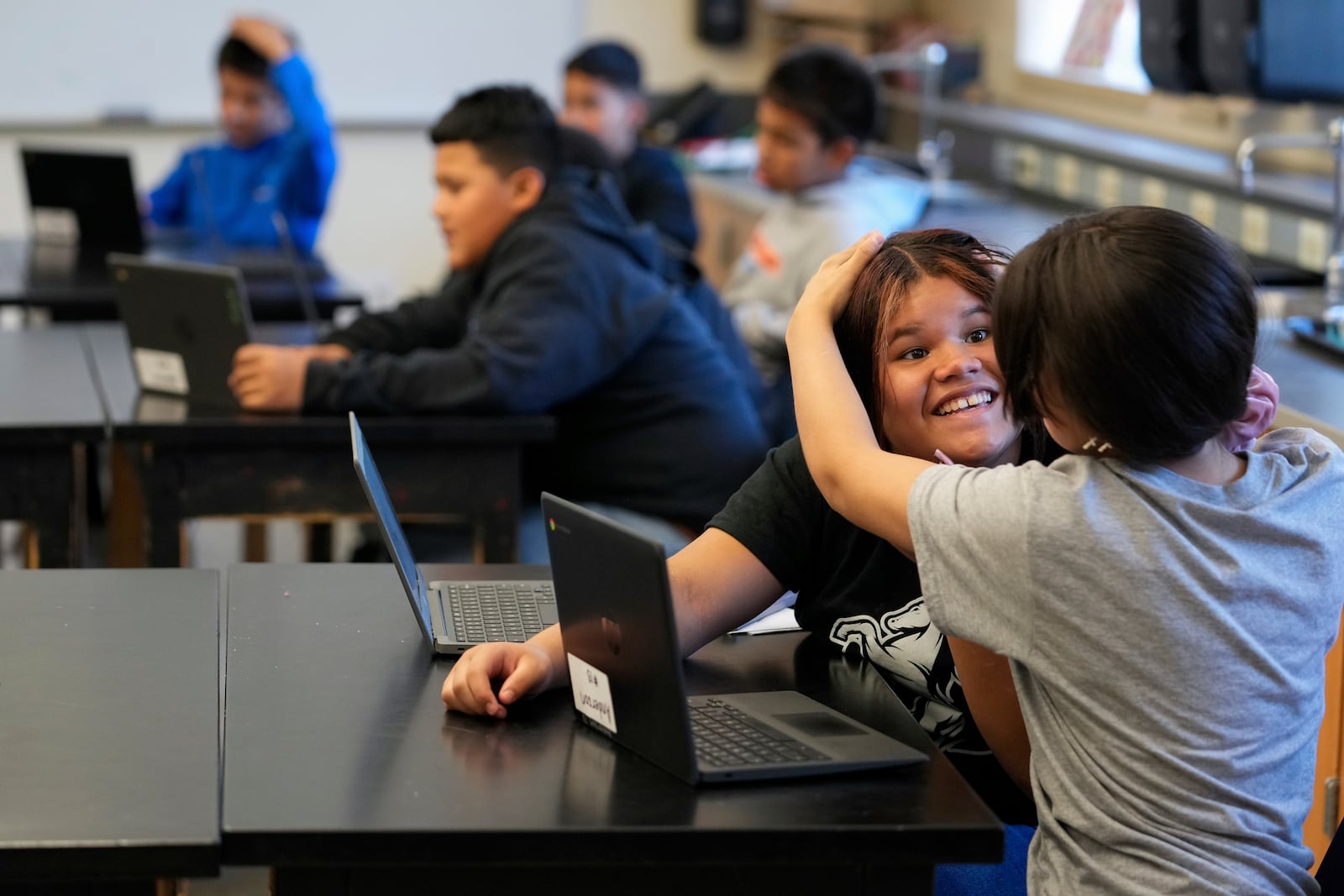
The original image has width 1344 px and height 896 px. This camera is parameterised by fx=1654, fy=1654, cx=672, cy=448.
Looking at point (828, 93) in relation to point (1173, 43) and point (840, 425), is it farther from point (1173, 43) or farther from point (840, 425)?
point (840, 425)

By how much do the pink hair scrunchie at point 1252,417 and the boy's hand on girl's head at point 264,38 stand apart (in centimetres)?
368

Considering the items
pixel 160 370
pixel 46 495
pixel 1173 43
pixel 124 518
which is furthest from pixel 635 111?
pixel 46 495

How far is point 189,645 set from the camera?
146cm

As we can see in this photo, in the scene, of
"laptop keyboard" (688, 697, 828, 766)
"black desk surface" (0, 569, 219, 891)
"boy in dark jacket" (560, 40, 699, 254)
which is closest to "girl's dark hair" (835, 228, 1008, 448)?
"laptop keyboard" (688, 697, 828, 766)

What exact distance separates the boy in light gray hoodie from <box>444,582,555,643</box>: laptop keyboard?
1.88m

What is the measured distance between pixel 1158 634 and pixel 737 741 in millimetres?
313

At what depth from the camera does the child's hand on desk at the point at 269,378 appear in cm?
246

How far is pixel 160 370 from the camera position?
8.46 feet

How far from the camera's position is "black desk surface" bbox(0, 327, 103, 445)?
2.34 metres

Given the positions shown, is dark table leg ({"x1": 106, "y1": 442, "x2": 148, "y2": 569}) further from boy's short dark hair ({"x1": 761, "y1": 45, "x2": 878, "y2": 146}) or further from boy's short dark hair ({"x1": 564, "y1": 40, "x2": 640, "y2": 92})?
boy's short dark hair ({"x1": 564, "y1": 40, "x2": 640, "y2": 92})

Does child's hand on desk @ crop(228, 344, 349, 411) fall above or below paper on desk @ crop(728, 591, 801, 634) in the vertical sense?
above

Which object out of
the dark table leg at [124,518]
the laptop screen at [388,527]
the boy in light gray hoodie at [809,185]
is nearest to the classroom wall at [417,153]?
the boy in light gray hoodie at [809,185]

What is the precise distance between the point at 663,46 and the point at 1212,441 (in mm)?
5570

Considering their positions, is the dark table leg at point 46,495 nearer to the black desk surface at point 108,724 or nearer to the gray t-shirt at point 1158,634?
the black desk surface at point 108,724
